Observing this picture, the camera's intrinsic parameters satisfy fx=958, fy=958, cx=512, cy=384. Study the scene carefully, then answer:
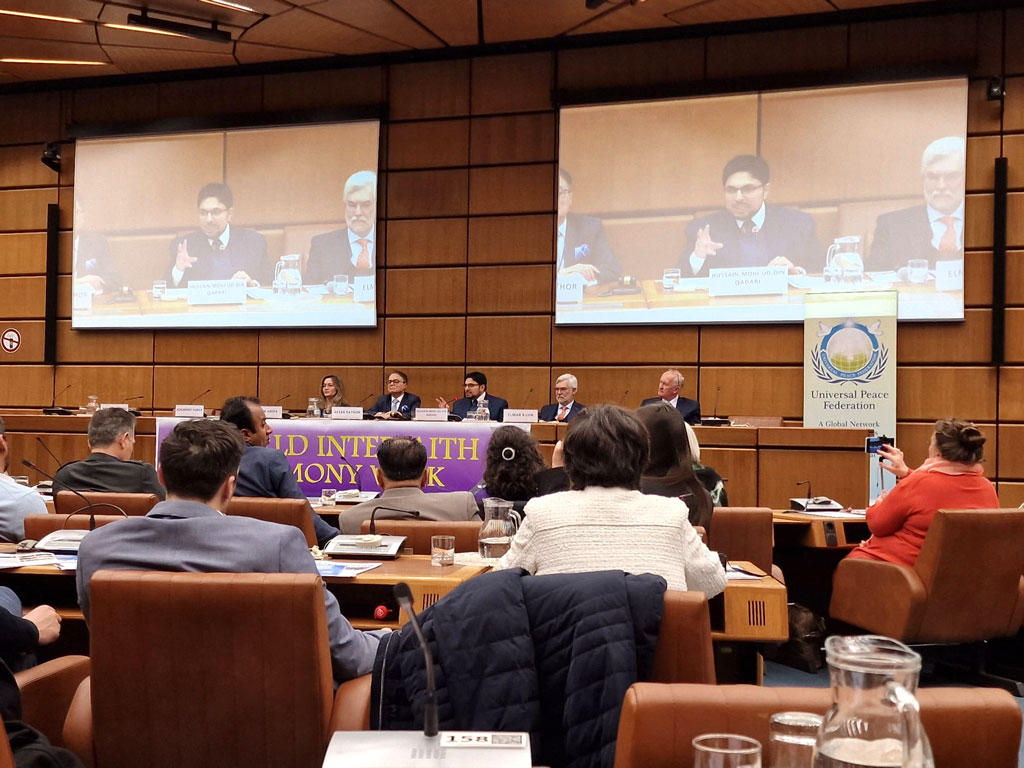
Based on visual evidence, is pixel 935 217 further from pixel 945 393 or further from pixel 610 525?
pixel 610 525

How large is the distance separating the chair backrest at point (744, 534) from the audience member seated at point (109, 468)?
2378mm

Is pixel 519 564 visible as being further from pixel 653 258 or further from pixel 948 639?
pixel 653 258

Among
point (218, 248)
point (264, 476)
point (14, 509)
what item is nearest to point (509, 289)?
point (218, 248)

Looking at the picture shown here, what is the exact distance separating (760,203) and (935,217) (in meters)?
1.31

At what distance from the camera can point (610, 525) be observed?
2.14 meters

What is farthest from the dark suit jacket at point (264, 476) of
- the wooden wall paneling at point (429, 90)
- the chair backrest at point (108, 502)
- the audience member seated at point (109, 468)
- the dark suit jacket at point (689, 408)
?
the wooden wall paneling at point (429, 90)

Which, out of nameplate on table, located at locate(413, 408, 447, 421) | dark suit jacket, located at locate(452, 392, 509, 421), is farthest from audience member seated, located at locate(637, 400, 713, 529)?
dark suit jacket, located at locate(452, 392, 509, 421)

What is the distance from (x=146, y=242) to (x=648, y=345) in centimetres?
493

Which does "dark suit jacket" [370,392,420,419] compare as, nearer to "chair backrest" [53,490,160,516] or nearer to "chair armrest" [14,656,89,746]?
"chair backrest" [53,490,160,516]

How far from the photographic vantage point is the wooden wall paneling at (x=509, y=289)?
844 cm

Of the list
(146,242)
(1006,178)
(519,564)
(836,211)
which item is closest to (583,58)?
(836,211)

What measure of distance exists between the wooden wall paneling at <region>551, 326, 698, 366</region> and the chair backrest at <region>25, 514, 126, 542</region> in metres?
5.47

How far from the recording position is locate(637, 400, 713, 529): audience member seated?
125 inches

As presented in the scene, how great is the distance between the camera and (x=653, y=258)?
798 centimetres
